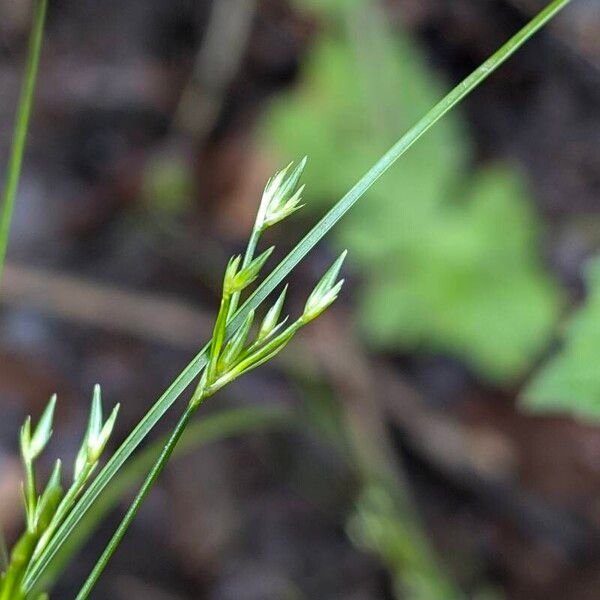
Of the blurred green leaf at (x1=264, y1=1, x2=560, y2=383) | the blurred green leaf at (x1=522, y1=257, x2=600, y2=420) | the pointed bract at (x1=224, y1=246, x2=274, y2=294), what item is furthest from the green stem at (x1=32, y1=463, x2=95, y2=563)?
the blurred green leaf at (x1=264, y1=1, x2=560, y2=383)

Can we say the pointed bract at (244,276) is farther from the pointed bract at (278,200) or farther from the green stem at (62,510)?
the green stem at (62,510)

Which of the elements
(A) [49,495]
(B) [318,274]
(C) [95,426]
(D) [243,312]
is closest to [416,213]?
(B) [318,274]

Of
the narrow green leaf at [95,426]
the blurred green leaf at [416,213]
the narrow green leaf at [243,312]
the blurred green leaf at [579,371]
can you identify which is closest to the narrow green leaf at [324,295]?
the narrow green leaf at [243,312]

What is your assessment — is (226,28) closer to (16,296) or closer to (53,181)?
(53,181)

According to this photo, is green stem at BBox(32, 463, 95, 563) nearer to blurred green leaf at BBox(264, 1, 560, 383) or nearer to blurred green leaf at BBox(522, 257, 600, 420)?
blurred green leaf at BBox(522, 257, 600, 420)

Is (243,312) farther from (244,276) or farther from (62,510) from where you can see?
(62,510)

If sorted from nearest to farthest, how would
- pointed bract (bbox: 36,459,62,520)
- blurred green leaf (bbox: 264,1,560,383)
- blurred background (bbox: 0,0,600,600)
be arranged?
1. pointed bract (bbox: 36,459,62,520)
2. blurred background (bbox: 0,0,600,600)
3. blurred green leaf (bbox: 264,1,560,383)
